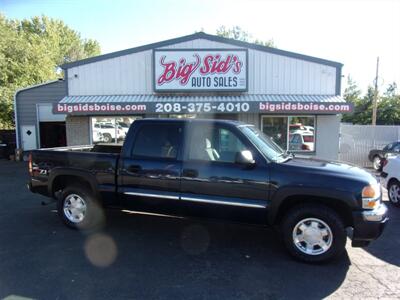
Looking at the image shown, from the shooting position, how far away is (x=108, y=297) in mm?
3314

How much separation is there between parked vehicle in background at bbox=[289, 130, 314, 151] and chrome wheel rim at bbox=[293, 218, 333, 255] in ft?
29.5

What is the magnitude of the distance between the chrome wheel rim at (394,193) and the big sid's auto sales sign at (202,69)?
6.72 metres

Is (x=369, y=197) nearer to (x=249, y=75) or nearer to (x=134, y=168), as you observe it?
(x=134, y=168)

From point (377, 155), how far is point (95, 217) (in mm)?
12736

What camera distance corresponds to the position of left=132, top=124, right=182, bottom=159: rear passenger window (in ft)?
15.7

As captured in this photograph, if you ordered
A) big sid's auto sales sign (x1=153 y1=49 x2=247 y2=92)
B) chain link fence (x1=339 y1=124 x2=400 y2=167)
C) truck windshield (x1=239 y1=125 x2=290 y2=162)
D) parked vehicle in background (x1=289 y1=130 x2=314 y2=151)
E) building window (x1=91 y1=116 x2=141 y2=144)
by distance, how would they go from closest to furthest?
truck windshield (x1=239 y1=125 x2=290 y2=162) → big sid's auto sales sign (x1=153 y1=49 x2=247 y2=92) → parked vehicle in background (x1=289 y1=130 x2=314 y2=151) → building window (x1=91 y1=116 x2=141 y2=144) → chain link fence (x1=339 y1=124 x2=400 y2=167)

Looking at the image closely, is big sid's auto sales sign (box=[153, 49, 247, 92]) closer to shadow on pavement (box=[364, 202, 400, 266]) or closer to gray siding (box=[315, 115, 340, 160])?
gray siding (box=[315, 115, 340, 160])

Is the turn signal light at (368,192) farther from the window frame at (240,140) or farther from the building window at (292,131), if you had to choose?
the building window at (292,131)

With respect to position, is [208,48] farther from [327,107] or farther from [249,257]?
[249,257]

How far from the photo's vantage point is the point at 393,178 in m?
7.38

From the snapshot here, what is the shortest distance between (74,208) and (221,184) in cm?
282

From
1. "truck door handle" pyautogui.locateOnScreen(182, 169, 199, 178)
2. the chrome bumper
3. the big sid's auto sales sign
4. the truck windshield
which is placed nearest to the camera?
the chrome bumper

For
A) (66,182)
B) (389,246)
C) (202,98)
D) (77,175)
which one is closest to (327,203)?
(389,246)

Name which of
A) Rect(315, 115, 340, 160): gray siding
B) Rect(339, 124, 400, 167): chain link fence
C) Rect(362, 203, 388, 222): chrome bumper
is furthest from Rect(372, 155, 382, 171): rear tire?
Rect(362, 203, 388, 222): chrome bumper
